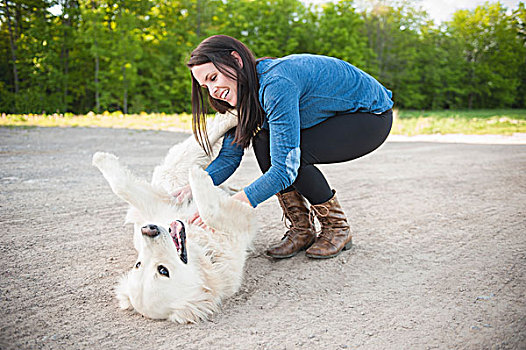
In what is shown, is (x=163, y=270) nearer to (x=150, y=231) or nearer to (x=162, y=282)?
(x=162, y=282)

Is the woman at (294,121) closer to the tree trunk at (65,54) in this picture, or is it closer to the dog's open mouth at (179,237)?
the dog's open mouth at (179,237)

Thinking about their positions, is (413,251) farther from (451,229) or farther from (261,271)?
(261,271)

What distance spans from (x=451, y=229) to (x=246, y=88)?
2.16 m

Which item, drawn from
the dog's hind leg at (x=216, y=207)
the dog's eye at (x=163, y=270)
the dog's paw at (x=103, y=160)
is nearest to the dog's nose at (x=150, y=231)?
the dog's eye at (x=163, y=270)

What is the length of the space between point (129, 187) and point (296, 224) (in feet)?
3.96

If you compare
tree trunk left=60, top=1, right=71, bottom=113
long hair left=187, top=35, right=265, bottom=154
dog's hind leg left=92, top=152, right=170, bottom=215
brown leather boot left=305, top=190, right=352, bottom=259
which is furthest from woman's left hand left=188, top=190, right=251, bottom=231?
tree trunk left=60, top=1, right=71, bottom=113

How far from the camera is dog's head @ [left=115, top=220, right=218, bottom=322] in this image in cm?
203

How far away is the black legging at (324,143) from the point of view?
2775 mm

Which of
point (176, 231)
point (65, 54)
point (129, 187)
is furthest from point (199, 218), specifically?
point (65, 54)

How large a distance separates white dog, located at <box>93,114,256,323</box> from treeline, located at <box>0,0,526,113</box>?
63.3 ft

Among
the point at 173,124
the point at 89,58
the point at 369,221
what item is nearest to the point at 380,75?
the point at 89,58

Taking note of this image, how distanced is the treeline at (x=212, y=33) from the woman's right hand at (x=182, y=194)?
19254mm

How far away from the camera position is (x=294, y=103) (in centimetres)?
237

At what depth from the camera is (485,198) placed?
14.2 ft
